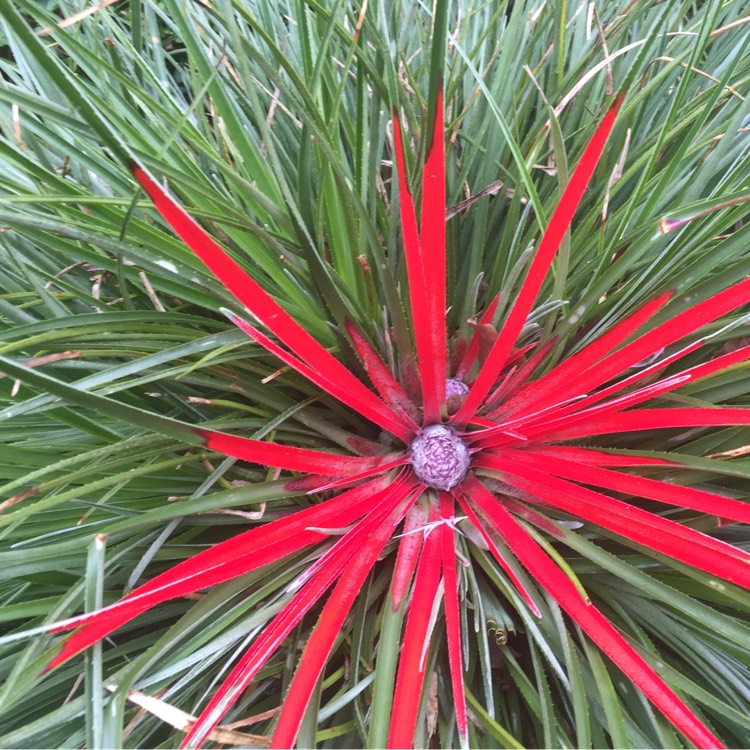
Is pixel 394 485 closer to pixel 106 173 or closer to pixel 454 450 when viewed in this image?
pixel 454 450

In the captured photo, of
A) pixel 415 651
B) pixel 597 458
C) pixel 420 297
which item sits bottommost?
pixel 415 651

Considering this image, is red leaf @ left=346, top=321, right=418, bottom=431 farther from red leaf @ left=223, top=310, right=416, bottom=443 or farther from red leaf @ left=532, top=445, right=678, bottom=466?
red leaf @ left=532, top=445, right=678, bottom=466

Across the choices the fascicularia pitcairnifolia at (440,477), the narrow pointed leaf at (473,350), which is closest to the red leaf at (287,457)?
the fascicularia pitcairnifolia at (440,477)

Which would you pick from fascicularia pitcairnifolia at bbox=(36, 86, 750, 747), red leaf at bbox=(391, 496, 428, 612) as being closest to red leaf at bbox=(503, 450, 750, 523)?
fascicularia pitcairnifolia at bbox=(36, 86, 750, 747)

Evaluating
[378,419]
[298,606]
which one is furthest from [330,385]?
[298,606]

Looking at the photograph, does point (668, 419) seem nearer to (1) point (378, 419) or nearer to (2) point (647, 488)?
(2) point (647, 488)

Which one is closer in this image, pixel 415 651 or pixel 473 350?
pixel 415 651

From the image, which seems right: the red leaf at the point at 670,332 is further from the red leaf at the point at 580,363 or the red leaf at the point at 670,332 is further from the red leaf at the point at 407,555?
the red leaf at the point at 407,555

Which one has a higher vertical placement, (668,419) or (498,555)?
(668,419)
